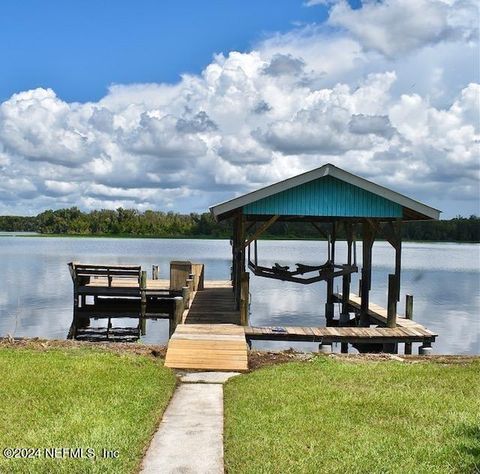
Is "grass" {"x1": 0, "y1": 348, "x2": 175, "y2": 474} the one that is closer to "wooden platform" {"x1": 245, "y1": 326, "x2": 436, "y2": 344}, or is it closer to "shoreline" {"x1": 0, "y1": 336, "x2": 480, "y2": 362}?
"shoreline" {"x1": 0, "y1": 336, "x2": 480, "y2": 362}

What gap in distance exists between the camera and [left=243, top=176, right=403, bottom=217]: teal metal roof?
1728 cm

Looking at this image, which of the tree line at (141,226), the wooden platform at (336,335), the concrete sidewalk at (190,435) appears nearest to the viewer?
the concrete sidewalk at (190,435)

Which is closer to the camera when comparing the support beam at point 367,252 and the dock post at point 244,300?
the dock post at point 244,300

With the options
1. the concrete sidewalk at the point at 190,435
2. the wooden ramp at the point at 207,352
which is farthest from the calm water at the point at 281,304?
the concrete sidewalk at the point at 190,435

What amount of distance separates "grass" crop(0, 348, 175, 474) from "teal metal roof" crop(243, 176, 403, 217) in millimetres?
6611

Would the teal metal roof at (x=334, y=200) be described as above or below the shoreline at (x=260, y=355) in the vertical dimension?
above

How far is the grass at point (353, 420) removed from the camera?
257 inches

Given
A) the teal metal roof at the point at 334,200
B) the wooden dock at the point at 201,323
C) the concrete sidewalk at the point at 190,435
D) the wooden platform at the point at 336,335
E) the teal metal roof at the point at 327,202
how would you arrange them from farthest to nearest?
the teal metal roof at the point at 327,202 → the teal metal roof at the point at 334,200 → the wooden platform at the point at 336,335 → the wooden dock at the point at 201,323 → the concrete sidewalk at the point at 190,435

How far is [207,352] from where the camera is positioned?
41.1ft

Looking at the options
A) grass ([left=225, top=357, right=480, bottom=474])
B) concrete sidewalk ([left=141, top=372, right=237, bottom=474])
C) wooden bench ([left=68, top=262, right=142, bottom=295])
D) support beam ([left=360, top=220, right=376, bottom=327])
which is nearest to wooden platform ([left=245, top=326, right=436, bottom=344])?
support beam ([left=360, top=220, right=376, bottom=327])

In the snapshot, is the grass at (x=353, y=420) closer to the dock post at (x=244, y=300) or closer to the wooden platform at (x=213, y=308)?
the dock post at (x=244, y=300)

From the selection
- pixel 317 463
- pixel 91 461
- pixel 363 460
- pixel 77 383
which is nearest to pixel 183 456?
pixel 91 461

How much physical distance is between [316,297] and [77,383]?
29449 mm

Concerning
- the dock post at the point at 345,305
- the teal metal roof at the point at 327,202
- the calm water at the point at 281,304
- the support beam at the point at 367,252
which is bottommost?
the calm water at the point at 281,304
